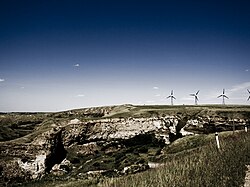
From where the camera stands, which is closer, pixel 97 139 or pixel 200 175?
pixel 200 175

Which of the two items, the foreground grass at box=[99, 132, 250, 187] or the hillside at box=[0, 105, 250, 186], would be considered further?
the hillside at box=[0, 105, 250, 186]

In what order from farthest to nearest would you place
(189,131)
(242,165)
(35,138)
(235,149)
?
(189,131) < (35,138) < (235,149) < (242,165)

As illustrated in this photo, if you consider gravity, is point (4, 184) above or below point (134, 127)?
below

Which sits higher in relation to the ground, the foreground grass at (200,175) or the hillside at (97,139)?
the foreground grass at (200,175)

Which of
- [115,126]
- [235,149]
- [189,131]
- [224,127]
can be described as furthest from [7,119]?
[235,149]

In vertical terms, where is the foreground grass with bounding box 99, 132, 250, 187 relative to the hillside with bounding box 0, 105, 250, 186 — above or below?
above

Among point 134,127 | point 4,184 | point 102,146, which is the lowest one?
point 4,184

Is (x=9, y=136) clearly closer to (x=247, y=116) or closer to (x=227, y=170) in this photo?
(x=247, y=116)

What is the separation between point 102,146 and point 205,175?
92.4 meters

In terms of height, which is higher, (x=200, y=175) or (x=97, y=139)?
(x=200, y=175)

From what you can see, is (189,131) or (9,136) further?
(9,136)

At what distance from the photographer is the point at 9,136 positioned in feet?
349

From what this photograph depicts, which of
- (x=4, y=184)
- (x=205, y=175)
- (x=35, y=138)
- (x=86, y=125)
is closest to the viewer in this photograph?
(x=205, y=175)

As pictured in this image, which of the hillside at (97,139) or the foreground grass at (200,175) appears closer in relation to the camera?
the foreground grass at (200,175)
